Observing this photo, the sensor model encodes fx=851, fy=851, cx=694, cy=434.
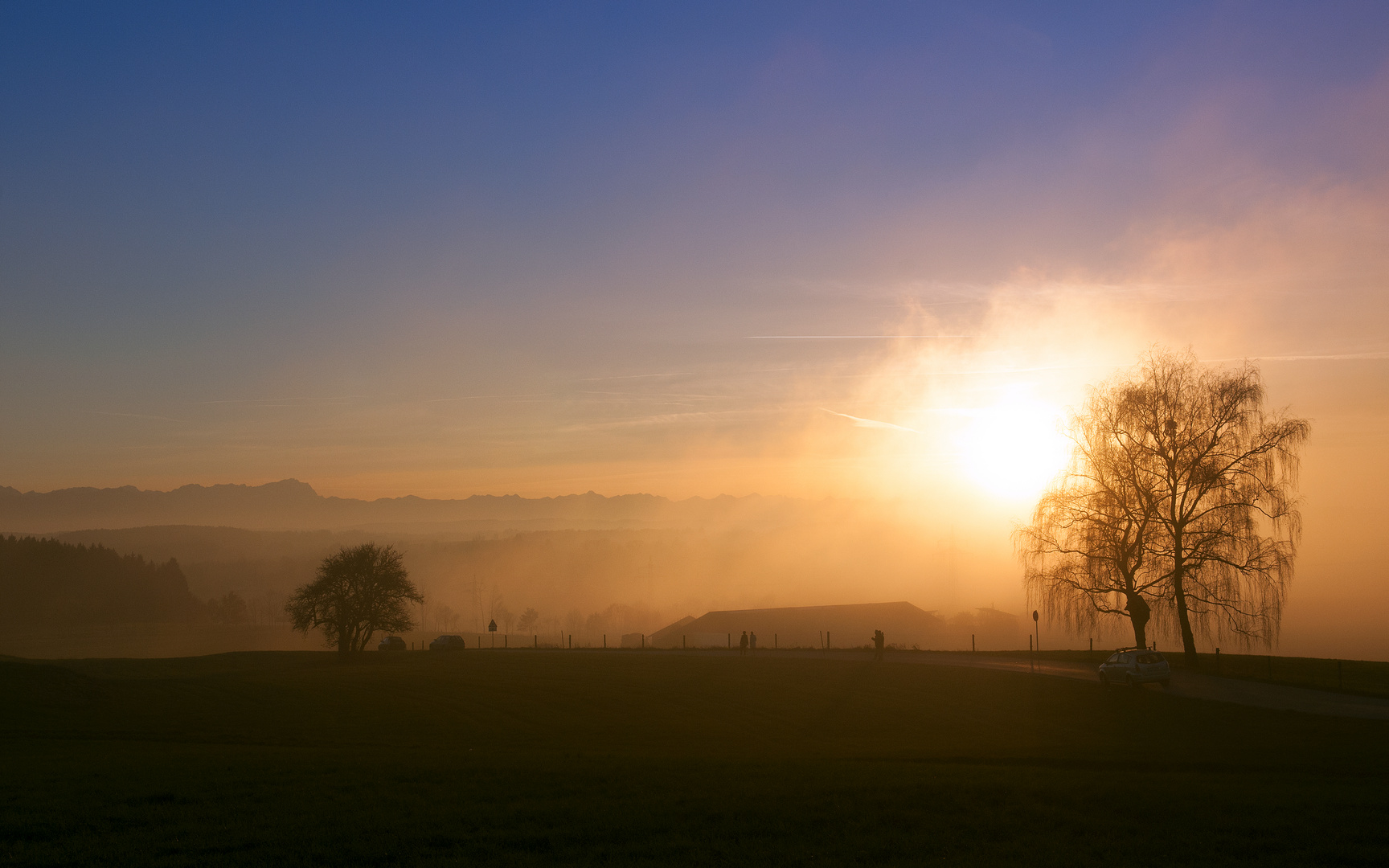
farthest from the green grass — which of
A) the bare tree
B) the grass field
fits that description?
the bare tree

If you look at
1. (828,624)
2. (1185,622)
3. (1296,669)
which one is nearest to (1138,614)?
(1185,622)

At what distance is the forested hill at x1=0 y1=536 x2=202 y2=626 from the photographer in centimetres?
14600

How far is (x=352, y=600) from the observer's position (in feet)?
238

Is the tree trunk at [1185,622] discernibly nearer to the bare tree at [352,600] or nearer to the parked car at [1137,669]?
the parked car at [1137,669]

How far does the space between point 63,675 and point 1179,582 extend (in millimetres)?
57229

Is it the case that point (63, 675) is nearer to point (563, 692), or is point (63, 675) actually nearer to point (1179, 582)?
point (563, 692)

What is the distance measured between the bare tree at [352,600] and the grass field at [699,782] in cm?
3487

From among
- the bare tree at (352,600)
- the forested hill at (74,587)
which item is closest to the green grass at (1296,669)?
the bare tree at (352,600)

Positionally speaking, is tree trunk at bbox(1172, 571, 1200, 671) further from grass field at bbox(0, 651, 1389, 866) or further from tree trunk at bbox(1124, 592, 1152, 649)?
Answer: grass field at bbox(0, 651, 1389, 866)

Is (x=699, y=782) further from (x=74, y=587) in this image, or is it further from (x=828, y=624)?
(x=74, y=587)

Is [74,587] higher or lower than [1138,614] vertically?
lower

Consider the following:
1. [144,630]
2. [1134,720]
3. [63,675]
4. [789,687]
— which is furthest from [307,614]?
[144,630]

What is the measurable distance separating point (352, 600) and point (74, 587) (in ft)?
382

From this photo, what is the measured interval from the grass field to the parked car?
2.43 m
